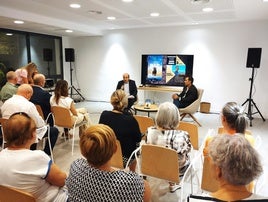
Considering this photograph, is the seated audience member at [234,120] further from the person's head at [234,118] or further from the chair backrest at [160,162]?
the chair backrest at [160,162]

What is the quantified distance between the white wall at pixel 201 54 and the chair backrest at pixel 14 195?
19.9ft

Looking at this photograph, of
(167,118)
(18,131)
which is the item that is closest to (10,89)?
(18,131)

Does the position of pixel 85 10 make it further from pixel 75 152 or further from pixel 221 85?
pixel 221 85

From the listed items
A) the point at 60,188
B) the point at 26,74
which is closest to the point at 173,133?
the point at 60,188

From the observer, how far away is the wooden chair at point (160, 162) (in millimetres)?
1958

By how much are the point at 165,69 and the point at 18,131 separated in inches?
222

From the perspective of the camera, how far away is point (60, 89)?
3672 mm

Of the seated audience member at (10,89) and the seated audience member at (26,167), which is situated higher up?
the seated audience member at (10,89)

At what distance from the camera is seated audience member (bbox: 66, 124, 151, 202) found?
1168 mm

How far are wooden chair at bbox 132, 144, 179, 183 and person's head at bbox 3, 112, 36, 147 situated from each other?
0.96 metres

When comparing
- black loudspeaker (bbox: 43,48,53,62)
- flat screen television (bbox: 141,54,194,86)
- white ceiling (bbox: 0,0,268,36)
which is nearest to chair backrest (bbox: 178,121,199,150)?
white ceiling (bbox: 0,0,268,36)

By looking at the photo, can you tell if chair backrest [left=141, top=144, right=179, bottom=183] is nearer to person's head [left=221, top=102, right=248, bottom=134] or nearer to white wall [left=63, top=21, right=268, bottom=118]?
person's head [left=221, top=102, right=248, bottom=134]

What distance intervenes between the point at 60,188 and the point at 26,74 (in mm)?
2817

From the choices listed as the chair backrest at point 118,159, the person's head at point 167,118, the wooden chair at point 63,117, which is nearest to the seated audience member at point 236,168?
the person's head at point 167,118
